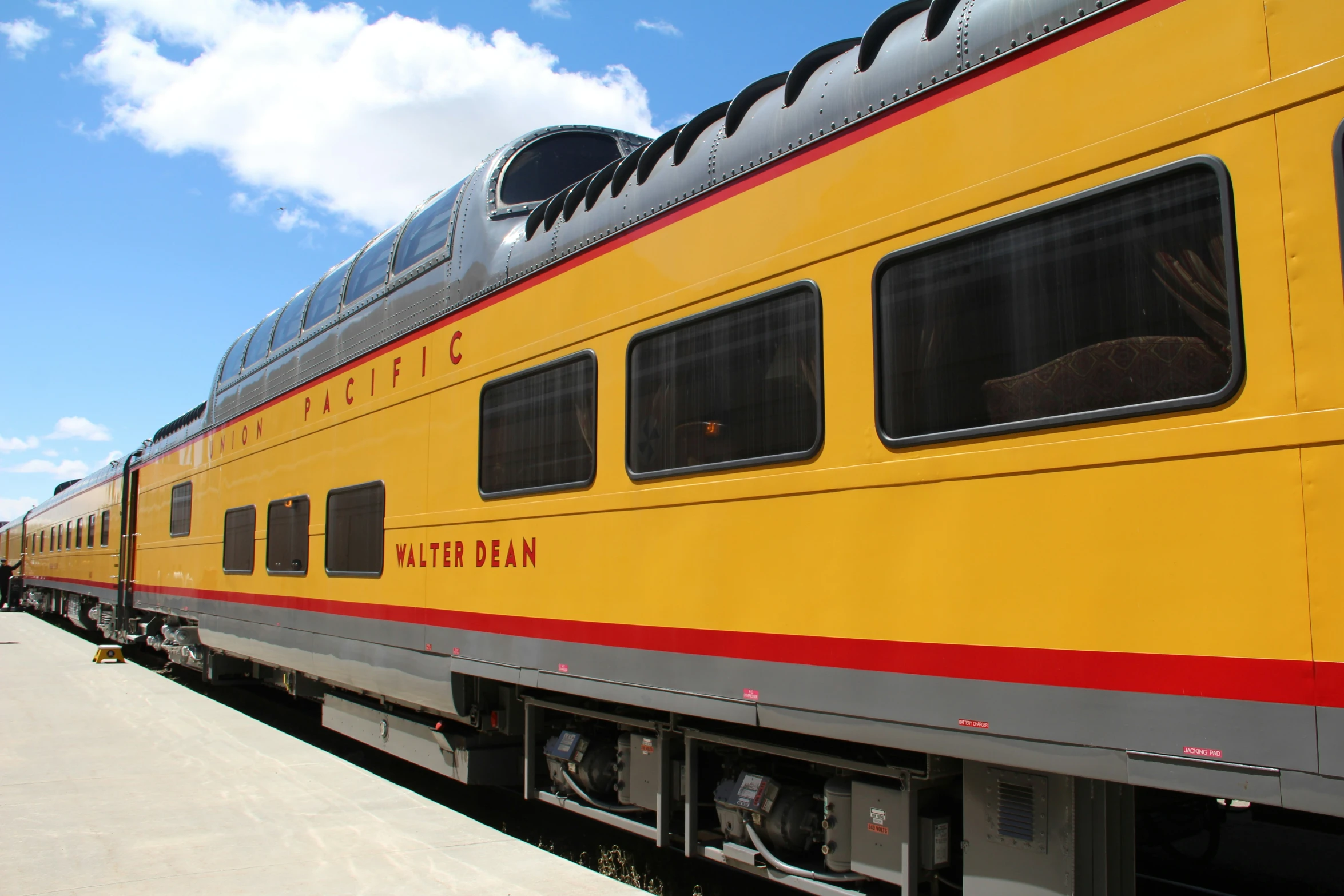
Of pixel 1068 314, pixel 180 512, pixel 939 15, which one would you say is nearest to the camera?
pixel 1068 314

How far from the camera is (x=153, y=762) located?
786 cm

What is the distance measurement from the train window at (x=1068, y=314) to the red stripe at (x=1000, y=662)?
0.65 meters

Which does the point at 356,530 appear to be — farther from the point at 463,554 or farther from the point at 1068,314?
the point at 1068,314

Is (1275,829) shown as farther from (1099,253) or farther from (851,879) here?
(1099,253)

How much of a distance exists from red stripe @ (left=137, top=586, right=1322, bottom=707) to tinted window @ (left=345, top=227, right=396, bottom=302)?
135 inches

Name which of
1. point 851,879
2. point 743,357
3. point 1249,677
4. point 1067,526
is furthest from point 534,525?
point 1249,677

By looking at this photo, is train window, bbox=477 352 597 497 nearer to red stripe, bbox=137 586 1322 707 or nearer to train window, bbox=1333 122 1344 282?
Result: red stripe, bbox=137 586 1322 707

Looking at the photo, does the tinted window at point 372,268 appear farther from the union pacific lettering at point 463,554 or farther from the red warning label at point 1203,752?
the red warning label at point 1203,752

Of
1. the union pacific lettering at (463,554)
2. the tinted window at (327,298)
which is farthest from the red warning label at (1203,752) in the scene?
the tinted window at (327,298)

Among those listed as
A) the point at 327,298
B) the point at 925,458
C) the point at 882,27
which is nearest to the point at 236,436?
the point at 327,298

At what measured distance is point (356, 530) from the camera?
703 cm

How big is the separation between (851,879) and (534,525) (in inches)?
90.1

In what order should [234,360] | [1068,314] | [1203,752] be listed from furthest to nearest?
[234,360] < [1068,314] < [1203,752]

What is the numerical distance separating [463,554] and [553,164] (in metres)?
2.58
